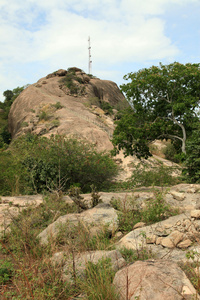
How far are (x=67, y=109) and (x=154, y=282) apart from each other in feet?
89.0

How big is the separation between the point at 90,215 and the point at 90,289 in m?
2.75

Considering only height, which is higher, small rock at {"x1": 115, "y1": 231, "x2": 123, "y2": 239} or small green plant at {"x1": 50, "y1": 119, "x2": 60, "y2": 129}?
small green plant at {"x1": 50, "y1": 119, "x2": 60, "y2": 129}

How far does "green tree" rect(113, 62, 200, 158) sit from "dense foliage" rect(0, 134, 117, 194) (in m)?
1.99

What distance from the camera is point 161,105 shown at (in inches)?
532

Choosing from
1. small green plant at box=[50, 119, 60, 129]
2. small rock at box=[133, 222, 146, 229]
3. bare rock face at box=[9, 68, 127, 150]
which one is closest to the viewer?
small rock at box=[133, 222, 146, 229]

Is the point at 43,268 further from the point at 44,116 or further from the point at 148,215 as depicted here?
the point at 44,116

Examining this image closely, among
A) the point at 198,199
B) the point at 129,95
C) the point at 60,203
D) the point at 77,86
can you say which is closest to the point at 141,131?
the point at 129,95

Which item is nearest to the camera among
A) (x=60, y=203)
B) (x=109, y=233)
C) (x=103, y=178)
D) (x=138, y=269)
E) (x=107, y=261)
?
(x=138, y=269)

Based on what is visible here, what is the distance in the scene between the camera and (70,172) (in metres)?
11.4

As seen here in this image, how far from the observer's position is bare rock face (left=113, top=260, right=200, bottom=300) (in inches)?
88.5

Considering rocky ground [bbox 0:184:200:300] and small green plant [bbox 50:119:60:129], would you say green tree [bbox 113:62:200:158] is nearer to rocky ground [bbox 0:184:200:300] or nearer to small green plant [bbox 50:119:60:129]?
rocky ground [bbox 0:184:200:300]

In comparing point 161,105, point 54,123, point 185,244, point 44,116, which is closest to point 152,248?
point 185,244

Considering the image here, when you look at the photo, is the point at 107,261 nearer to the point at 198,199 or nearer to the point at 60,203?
the point at 60,203

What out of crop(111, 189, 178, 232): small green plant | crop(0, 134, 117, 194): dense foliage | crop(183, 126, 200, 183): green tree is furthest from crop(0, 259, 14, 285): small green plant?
crop(183, 126, 200, 183): green tree
